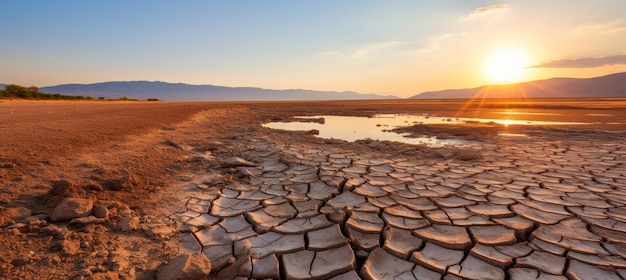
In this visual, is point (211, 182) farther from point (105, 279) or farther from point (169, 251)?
point (105, 279)

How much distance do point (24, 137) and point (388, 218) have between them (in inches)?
197

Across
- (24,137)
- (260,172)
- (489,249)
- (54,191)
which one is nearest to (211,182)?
(260,172)

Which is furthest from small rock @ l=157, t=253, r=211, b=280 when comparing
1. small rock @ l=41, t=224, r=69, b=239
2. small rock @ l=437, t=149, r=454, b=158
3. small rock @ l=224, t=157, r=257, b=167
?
small rock @ l=437, t=149, r=454, b=158

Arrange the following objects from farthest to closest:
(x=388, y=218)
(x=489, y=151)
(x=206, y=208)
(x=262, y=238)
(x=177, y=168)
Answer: (x=489, y=151)
(x=177, y=168)
(x=206, y=208)
(x=388, y=218)
(x=262, y=238)

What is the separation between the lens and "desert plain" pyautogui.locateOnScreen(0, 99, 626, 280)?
1.82 metres

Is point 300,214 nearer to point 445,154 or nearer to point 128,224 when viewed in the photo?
point 128,224

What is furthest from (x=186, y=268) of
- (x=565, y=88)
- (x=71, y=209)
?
(x=565, y=88)

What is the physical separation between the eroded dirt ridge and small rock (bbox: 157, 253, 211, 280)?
100 mm

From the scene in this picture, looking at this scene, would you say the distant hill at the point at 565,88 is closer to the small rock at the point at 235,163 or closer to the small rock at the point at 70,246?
the small rock at the point at 235,163

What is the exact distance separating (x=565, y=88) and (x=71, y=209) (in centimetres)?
14591

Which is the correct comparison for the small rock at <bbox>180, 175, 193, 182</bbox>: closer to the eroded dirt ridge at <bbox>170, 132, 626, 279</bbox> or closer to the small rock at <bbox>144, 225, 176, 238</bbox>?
the eroded dirt ridge at <bbox>170, 132, 626, 279</bbox>

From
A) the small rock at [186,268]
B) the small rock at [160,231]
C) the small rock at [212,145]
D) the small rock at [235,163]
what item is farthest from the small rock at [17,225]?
the small rock at [212,145]

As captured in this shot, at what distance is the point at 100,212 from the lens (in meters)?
2.30

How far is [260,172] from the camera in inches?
153
